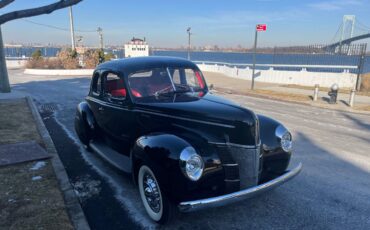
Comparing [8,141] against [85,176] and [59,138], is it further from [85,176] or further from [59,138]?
[85,176]

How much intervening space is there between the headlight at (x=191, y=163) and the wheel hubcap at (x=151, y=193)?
22.6 inches

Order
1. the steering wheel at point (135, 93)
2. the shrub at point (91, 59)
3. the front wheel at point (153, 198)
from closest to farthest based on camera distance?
the front wheel at point (153, 198) → the steering wheel at point (135, 93) → the shrub at point (91, 59)

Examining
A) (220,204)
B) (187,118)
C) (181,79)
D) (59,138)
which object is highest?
(181,79)

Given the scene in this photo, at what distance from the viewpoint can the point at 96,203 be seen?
12.7ft

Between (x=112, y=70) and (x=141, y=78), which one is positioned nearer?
(x=141, y=78)

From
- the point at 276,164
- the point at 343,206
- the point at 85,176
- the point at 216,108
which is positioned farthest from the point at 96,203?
the point at 343,206

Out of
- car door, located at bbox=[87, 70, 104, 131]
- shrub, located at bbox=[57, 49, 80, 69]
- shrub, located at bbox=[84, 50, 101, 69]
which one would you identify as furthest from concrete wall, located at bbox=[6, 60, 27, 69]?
car door, located at bbox=[87, 70, 104, 131]

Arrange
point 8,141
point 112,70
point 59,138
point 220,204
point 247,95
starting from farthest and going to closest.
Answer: point 247,95 < point 59,138 < point 8,141 < point 112,70 < point 220,204

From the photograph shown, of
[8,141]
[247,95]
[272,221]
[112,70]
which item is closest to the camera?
[272,221]

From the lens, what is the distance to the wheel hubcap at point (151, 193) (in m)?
3.35

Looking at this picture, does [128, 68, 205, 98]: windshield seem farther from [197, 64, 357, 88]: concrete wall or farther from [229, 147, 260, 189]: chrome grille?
[197, 64, 357, 88]: concrete wall

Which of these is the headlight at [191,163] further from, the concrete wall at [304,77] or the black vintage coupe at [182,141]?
the concrete wall at [304,77]

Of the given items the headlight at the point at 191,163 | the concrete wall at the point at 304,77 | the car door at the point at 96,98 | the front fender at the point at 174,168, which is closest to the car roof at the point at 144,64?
→ the car door at the point at 96,98

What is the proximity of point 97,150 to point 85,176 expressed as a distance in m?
0.47
